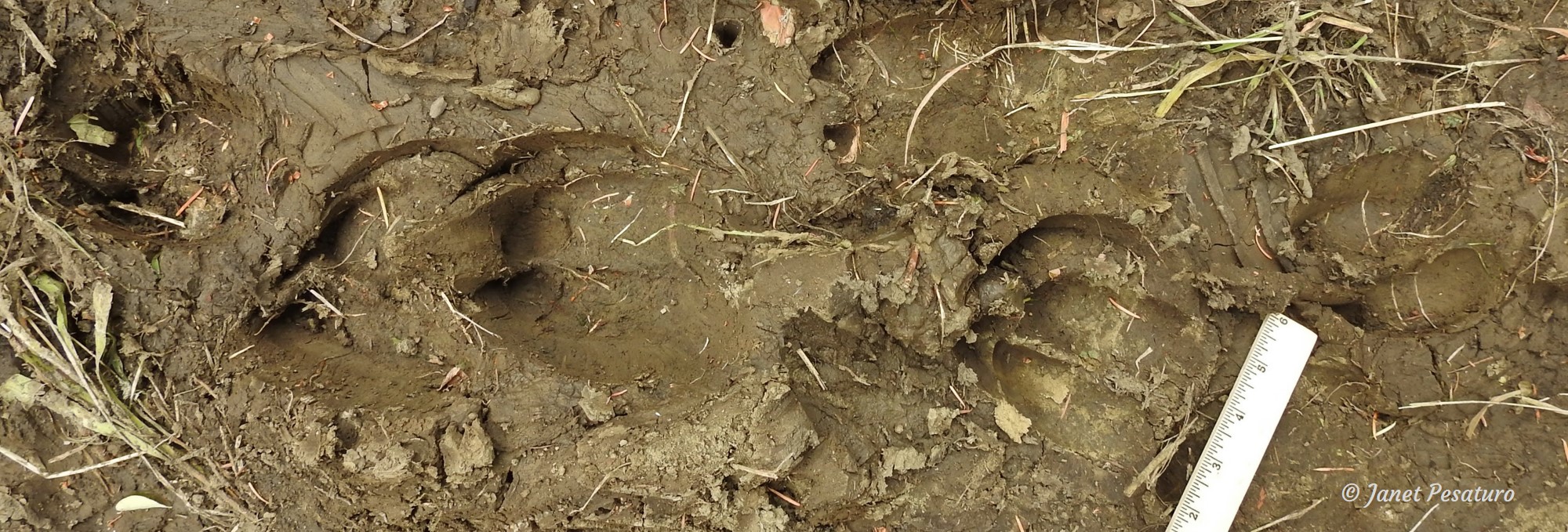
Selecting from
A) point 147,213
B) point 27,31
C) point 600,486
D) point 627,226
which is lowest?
point 600,486

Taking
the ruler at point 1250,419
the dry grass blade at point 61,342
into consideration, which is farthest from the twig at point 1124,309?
the dry grass blade at point 61,342

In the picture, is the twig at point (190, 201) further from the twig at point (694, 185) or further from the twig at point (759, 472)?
the twig at point (759, 472)

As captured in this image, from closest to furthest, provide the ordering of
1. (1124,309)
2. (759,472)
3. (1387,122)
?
(759,472), (1387,122), (1124,309)

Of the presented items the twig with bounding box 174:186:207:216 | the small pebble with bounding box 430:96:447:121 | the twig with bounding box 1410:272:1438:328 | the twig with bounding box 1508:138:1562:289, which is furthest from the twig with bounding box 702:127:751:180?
the twig with bounding box 1508:138:1562:289

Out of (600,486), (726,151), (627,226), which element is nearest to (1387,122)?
(726,151)

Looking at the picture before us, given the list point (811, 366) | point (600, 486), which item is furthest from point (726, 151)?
point (600, 486)

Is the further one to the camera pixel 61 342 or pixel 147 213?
pixel 147 213

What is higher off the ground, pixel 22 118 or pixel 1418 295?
pixel 22 118

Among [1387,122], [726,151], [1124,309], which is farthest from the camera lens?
[1124,309]

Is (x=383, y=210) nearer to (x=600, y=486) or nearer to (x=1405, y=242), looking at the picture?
(x=600, y=486)
